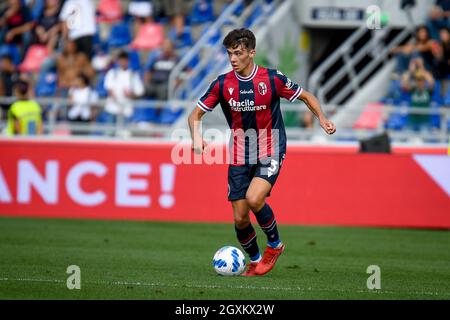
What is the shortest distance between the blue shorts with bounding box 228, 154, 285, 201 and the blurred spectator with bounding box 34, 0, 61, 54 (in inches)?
612

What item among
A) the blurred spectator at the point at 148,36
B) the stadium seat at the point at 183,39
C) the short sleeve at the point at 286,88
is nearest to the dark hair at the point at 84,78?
the blurred spectator at the point at 148,36

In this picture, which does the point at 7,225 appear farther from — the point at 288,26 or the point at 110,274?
the point at 288,26

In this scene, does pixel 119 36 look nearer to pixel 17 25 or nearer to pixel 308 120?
pixel 17 25

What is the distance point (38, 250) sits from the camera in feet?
43.8

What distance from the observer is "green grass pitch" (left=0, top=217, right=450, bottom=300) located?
9828 millimetres

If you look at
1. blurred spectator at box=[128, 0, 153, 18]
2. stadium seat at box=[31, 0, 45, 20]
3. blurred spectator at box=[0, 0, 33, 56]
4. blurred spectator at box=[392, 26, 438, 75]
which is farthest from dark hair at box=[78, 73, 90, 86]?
blurred spectator at box=[392, 26, 438, 75]

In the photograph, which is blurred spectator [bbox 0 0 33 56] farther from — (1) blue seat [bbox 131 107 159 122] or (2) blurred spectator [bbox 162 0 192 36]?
(1) blue seat [bbox 131 107 159 122]

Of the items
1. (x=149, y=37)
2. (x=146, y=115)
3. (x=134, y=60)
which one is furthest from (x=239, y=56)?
(x=149, y=37)

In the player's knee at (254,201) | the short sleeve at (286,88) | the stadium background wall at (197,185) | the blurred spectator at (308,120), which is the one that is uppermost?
the short sleeve at (286,88)

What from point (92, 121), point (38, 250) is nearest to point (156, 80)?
point (92, 121)

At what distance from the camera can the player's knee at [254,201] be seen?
432 inches

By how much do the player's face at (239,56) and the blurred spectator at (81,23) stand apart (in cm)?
1383

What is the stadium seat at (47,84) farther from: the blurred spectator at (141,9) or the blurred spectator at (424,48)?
the blurred spectator at (424,48)
